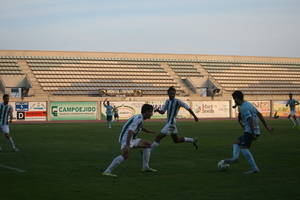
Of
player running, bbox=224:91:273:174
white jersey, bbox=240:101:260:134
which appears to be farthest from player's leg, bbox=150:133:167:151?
white jersey, bbox=240:101:260:134

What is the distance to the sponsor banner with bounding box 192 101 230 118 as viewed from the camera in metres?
62.4

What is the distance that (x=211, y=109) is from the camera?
208 feet

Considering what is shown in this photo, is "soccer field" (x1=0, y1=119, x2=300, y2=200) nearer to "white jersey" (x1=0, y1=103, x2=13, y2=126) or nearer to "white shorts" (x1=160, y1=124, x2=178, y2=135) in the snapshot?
"white shorts" (x1=160, y1=124, x2=178, y2=135)

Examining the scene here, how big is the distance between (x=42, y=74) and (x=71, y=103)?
11.6 m

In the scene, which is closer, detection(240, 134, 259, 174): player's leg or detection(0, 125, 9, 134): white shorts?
detection(240, 134, 259, 174): player's leg

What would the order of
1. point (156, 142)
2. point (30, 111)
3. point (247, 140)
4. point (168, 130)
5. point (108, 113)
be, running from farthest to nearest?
point (30, 111) < point (108, 113) < point (168, 130) < point (156, 142) < point (247, 140)

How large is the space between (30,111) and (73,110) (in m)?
4.57

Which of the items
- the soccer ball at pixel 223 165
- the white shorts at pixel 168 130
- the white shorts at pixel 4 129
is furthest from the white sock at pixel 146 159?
the white shorts at pixel 4 129

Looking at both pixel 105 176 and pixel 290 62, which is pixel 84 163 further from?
pixel 290 62

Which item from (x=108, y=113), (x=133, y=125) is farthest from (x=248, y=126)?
(x=108, y=113)

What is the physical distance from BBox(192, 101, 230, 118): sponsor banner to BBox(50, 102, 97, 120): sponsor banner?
11937 mm

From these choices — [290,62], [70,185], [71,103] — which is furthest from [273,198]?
[290,62]

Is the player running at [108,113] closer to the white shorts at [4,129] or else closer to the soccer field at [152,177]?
the white shorts at [4,129]

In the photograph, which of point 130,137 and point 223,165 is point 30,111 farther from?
point 130,137
